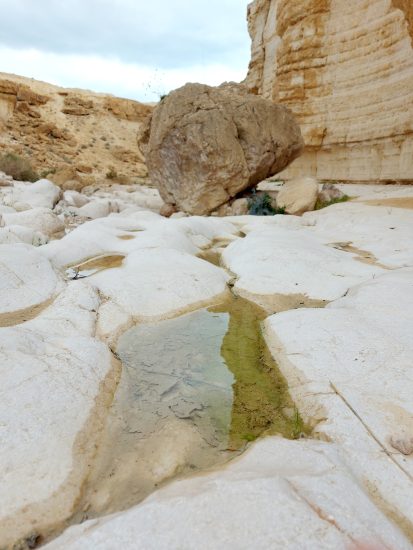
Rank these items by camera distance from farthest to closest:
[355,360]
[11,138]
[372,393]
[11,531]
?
1. [11,138]
2. [355,360]
3. [372,393]
4. [11,531]

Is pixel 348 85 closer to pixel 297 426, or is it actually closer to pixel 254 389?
pixel 254 389

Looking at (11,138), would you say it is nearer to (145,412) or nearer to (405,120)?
(405,120)

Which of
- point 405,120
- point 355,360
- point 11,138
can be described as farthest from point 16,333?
point 11,138

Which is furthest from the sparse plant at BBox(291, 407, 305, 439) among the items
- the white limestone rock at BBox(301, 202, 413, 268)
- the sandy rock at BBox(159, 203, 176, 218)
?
the sandy rock at BBox(159, 203, 176, 218)

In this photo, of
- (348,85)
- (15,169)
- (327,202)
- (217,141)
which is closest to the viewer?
(217,141)

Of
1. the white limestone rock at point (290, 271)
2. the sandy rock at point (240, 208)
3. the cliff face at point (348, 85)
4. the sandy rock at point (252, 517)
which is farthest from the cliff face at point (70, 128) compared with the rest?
the sandy rock at point (252, 517)

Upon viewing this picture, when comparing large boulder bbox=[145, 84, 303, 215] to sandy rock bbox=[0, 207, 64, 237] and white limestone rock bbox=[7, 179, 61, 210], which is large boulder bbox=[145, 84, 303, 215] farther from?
sandy rock bbox=[0, 207, 64, 237]

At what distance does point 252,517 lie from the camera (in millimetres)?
1357

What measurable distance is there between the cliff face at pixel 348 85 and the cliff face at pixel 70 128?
31.9 feet

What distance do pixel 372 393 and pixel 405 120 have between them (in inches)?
436

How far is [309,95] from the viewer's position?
14.4 meters

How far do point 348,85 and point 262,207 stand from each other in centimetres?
636

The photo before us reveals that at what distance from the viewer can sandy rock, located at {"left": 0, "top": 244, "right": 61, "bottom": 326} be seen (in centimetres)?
359

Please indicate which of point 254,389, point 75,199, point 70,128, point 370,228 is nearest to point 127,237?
point 254,389
